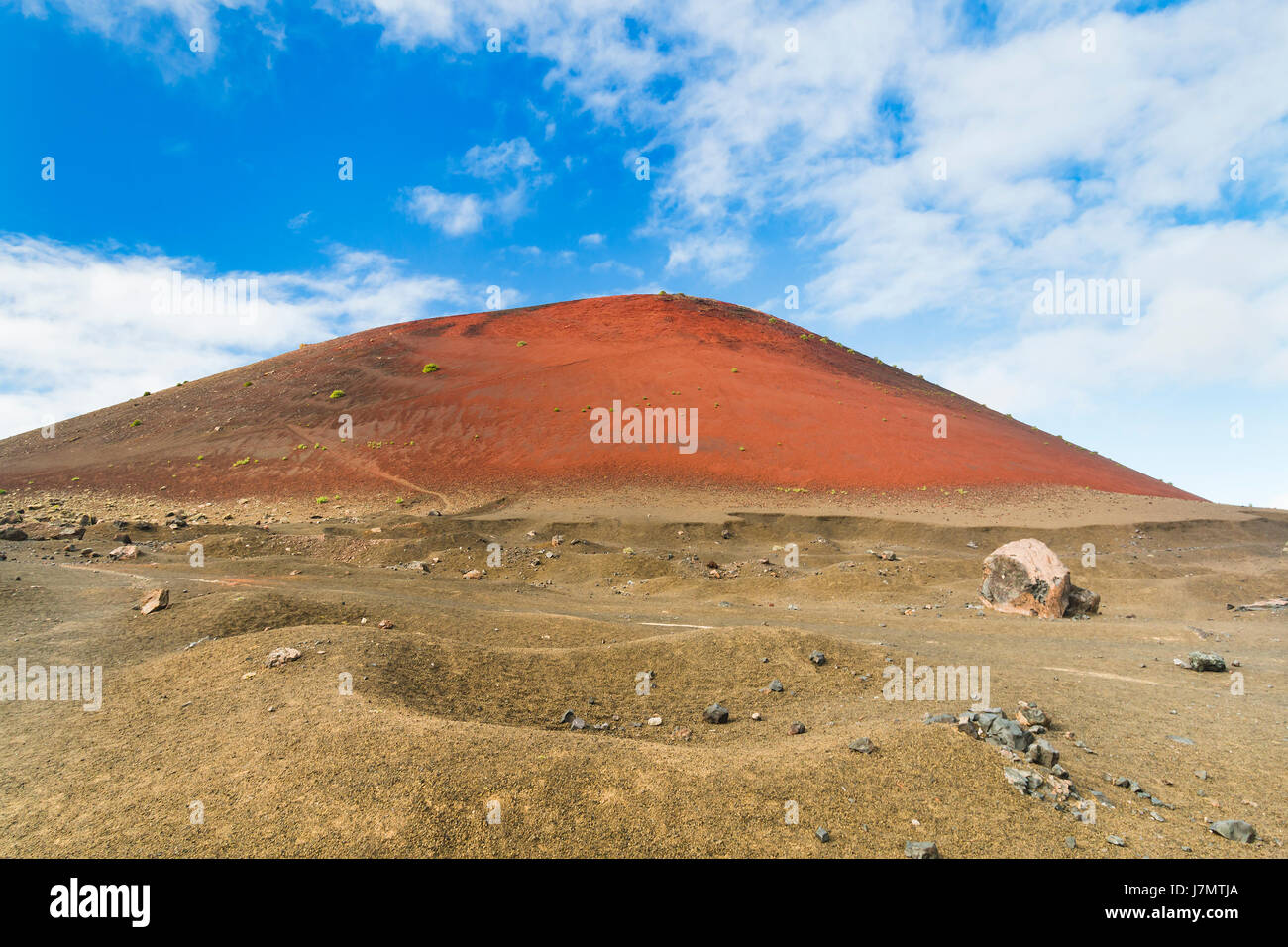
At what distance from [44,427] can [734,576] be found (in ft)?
161

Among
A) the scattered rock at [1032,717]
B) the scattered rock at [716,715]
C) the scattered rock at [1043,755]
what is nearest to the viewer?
the scattered rock at [1043,755]

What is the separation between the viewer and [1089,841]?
395 cm

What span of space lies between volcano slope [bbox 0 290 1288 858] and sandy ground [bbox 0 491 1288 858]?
3cm

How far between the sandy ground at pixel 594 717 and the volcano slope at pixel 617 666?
0.03 meters

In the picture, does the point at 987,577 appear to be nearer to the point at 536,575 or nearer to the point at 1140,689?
the point at 1140,689

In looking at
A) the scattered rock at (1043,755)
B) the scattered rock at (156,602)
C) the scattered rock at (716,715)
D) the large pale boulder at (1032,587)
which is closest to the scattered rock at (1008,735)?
the scattered rock at (1043,755)

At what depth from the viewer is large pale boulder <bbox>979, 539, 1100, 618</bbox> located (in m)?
12.5

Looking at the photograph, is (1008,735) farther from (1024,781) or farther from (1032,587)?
(1032,587)

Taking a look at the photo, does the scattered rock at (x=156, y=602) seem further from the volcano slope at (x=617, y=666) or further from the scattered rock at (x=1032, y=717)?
the scattered rock at (x=1032, y=717)

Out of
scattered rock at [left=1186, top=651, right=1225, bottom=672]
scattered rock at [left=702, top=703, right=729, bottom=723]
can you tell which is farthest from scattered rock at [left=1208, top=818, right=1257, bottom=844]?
scattered rock at [left=1186, top=651, right=1225, bottom=672]

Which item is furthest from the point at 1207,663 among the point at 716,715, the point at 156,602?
the point at 156,602

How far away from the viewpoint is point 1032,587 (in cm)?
1266

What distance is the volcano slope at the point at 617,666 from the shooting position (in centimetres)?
396
